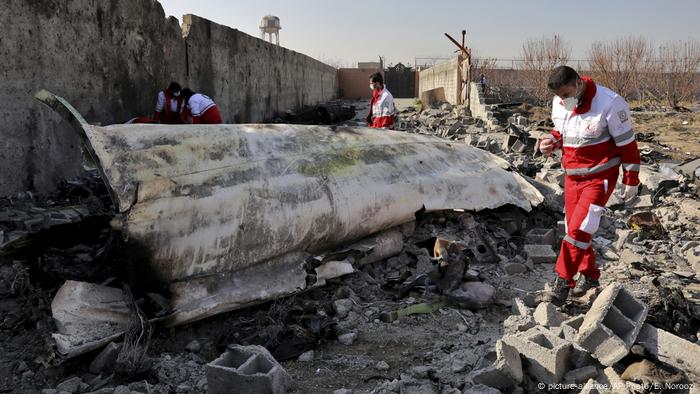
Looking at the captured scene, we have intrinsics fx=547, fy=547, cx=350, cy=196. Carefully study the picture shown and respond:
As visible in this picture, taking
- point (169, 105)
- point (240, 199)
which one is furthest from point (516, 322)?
point (169, 105)

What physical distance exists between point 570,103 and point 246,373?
2686 millimetres

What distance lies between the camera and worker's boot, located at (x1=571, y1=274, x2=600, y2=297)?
376 cm

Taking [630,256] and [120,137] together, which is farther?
[630,256]

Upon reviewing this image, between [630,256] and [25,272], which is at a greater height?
[25,272]

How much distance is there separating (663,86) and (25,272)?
1022 inches

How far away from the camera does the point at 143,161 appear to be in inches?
136

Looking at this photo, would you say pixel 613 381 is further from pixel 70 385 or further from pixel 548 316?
pixel 70 385

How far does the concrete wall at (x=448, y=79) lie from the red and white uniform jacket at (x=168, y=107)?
13320mm

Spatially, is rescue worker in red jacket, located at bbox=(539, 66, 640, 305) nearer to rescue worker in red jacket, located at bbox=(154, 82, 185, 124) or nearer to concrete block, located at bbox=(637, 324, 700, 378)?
concrete block, located at bbox=(637, 324, 700, 378)

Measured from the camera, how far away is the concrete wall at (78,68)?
199 inches

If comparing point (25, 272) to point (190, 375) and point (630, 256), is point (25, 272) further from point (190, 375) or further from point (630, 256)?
point (630, 256)

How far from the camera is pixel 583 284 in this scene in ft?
12.3

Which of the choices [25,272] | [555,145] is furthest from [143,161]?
[555,145]

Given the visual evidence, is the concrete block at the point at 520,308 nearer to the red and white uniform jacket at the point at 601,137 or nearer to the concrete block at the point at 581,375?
the concrete block at the point at 581,375
